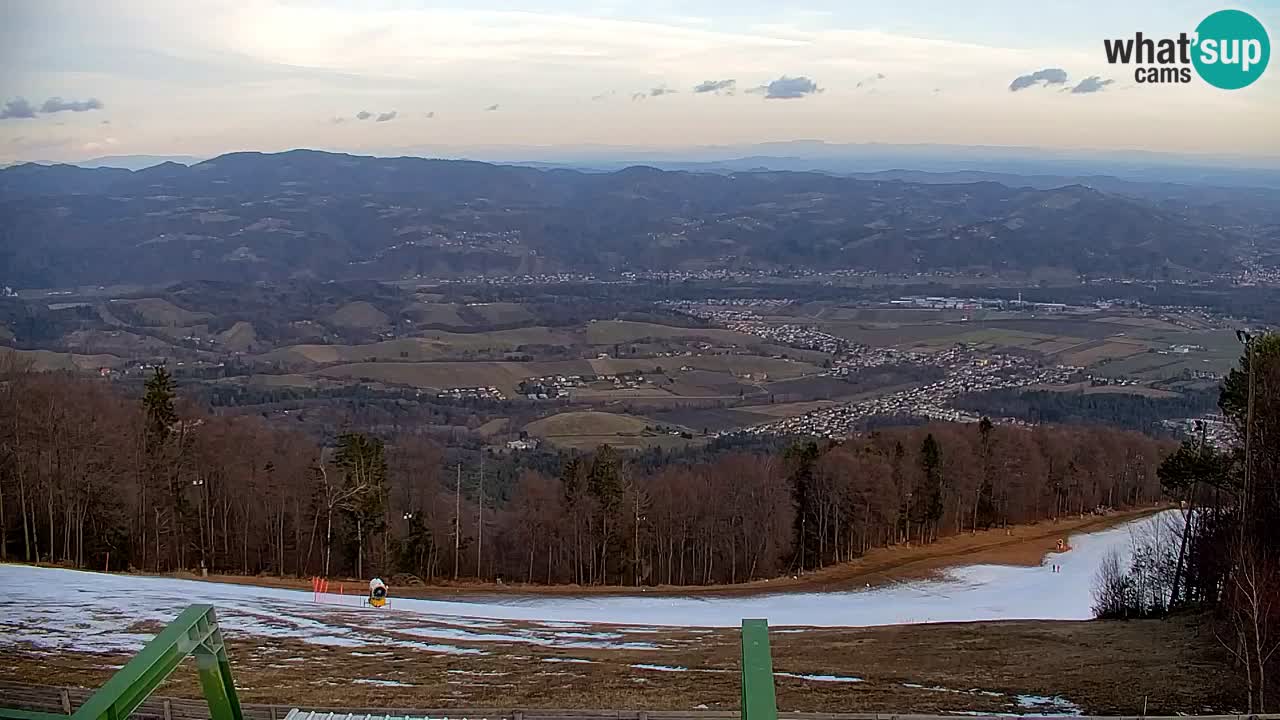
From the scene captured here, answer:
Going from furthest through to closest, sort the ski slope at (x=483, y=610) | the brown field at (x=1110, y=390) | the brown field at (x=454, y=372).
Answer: the brown field at (x=454, y=372)
the brown field at (x=1110, y=390)
the ski slope at (x=483, y=610)

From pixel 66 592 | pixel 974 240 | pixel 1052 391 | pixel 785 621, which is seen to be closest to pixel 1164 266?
pixel 974 240

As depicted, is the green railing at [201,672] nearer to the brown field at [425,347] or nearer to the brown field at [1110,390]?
the brown field at [1110,390]

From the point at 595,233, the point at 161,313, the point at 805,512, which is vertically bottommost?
the point at 805,512

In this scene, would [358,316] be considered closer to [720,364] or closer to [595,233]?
[720,364]

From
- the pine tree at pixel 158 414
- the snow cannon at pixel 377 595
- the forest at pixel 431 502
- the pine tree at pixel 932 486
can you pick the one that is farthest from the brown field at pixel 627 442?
the snow cannon at pixel 377 595

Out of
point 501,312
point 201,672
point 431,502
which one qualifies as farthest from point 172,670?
point 501,312

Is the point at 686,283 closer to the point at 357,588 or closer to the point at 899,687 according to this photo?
the point at 357,588
